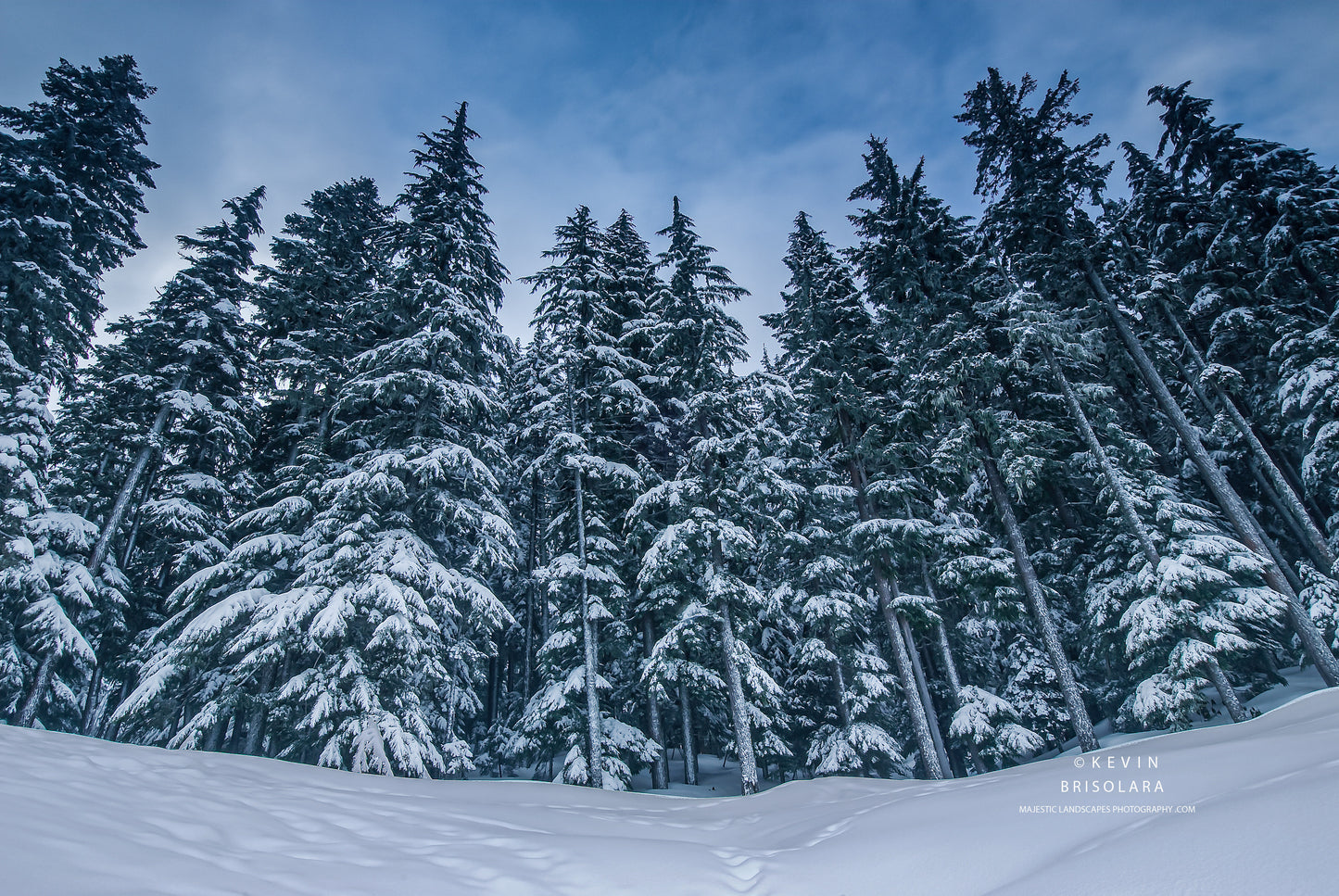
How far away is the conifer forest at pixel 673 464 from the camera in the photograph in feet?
42.6

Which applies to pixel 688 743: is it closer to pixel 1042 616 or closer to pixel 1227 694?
pixel 1042 616

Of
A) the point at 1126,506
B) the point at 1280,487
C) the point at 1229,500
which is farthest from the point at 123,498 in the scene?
the point at 1280,487

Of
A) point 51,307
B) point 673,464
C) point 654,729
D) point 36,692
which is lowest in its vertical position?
point 654,729

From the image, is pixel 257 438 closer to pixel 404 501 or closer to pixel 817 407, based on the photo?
pixel 404 501

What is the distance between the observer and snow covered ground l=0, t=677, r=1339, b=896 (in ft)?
9.36

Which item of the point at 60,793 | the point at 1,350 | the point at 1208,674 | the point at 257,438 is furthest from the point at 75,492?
the point at 1208,674

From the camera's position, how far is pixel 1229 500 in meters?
14.8

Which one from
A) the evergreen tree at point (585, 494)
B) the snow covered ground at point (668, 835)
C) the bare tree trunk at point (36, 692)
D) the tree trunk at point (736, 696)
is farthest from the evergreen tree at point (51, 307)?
the tree trunk at point (736, 696)

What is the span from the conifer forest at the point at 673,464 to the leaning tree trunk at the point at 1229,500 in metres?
0.12

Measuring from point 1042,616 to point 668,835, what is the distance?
509 inches

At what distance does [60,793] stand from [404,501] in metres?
10.00

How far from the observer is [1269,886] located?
7.98ft

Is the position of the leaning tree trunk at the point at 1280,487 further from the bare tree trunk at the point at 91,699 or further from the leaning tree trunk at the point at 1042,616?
the bare tree trunk at the point at 91,699

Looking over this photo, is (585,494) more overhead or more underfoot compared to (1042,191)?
more underfoot
